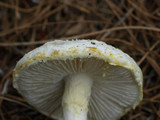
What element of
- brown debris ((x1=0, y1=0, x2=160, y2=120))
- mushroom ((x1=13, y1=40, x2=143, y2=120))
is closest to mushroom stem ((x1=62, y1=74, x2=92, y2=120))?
mushroom ((x1=13, y1=40, x2=143, y2=120))

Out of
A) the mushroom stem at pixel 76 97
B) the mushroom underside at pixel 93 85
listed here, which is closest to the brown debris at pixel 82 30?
the mushroom underside at pixel 93 85

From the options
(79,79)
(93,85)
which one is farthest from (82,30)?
(79,79)

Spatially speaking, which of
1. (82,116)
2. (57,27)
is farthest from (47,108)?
(57,27)

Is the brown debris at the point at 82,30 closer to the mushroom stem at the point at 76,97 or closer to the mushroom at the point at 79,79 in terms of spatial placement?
the mushroom at the point at 79,79

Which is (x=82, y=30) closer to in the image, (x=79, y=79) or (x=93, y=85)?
(x=93, y=85)

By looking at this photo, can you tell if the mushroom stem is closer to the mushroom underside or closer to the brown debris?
the mushroom underside

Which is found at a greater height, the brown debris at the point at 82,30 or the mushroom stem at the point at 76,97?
the brown debris at the point at 82,30

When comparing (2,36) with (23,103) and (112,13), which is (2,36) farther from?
(112,13)

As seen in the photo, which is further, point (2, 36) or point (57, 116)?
point (2, 36)
